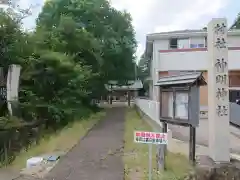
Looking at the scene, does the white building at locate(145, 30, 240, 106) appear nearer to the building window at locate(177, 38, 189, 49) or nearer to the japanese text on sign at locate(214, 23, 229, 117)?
the building window at locate(177, 38, 189, 49)

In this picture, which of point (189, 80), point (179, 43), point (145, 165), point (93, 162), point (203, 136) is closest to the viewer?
point (189, 80)

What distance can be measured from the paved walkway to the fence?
325cm

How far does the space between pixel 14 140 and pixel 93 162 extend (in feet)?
23.1

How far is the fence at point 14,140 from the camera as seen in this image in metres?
14.2

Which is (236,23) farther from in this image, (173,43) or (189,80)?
(189,80)

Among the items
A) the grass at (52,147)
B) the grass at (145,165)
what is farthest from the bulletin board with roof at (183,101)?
the grass at (52,147)

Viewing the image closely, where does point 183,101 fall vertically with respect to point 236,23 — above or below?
below

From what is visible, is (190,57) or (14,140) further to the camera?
(190,57)

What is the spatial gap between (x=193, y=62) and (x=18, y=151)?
1346 centimetres

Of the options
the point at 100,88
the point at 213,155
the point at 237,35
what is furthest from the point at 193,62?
the point at 213,155

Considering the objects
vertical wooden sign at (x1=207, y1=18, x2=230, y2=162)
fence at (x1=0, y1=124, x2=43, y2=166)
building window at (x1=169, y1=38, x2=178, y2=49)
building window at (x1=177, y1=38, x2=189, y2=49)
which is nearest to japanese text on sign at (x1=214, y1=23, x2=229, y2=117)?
vertical wooden sign at (x1=207, y1=18, x2=230, y2=162)

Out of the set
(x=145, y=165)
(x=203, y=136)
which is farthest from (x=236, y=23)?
(x=145, y=165)

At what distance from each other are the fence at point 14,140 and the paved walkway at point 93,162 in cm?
325

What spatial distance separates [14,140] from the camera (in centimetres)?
1528
